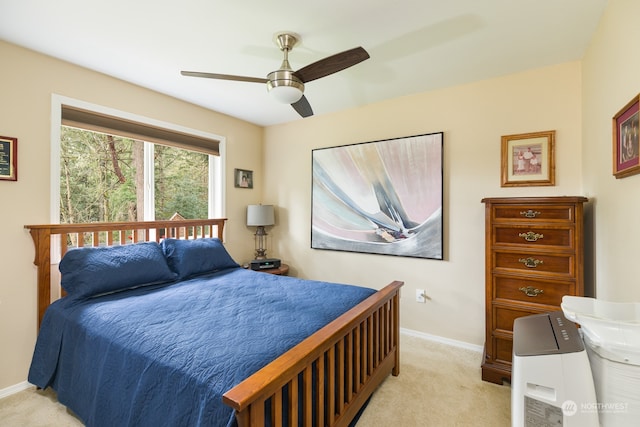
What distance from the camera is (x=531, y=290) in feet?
6.98

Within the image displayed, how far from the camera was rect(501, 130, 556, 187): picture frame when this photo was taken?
244 cm

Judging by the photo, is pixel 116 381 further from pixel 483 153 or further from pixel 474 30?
pixel 483 153

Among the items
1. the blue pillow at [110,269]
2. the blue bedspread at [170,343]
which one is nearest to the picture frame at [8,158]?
the blue pillow at [110,269]

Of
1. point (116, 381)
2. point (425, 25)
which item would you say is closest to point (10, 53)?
point (116, 381)

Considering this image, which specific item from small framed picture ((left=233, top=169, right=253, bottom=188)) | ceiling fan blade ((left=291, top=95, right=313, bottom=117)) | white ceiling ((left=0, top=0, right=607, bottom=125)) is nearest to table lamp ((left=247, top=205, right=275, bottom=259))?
small framed picture ((left=233, top=169, right=253, bottom=188))

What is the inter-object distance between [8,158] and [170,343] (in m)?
1.93

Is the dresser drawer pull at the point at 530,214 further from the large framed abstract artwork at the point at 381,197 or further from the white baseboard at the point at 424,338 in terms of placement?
the white baseboard at the point at 424,338

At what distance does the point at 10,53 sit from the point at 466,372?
4195mm

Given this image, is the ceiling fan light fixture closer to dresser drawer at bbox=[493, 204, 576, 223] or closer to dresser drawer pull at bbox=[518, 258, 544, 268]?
dresser drawer at bbox=[493, 204, 576, 223]

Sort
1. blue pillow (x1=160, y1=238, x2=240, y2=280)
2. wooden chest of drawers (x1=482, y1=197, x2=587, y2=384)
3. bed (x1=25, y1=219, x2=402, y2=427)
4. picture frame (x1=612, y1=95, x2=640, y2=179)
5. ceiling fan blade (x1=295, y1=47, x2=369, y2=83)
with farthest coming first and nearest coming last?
blue pillow (x1=160, y1=238, x2=240, y2=280) → wooden chest of drawers (x1=482, y1=197, x2=587, y2=384) → ceiling fan blade (x1=295, y1=47, x2=369, y2=83) → picture frame (x1=612, y1=95, x2=640, y2=179) → bed (x1=25, y1=219, x2=402, y2=427)

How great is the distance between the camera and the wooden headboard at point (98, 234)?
7.24ft

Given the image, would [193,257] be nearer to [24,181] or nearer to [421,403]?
[24,181]

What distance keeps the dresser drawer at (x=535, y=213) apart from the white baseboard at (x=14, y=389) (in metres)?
3.71

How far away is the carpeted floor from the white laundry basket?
102cm
